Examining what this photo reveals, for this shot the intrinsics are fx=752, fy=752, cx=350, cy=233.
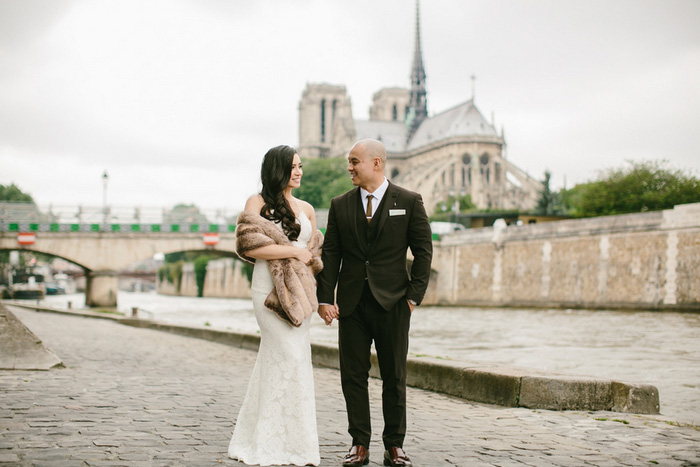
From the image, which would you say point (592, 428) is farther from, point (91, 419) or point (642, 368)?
point (642, 368)

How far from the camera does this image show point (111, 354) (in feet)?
29.5

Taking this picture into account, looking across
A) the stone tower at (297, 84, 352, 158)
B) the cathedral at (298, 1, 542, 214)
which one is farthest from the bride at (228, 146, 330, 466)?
the stone tower at (297, 84, 352, 158)

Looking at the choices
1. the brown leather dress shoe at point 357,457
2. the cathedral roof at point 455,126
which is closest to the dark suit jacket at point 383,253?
the brown leather dress shoe at point 357,457

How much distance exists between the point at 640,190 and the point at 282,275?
38.2 metres

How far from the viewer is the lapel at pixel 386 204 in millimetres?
3770

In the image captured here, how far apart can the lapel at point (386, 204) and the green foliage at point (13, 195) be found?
69.9m

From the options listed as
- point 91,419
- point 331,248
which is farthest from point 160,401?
point 331,248

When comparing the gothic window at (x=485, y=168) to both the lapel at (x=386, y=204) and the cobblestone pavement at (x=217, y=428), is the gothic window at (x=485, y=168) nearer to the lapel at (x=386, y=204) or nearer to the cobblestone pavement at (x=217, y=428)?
the cobblestone pavement at (x=217, y=428)

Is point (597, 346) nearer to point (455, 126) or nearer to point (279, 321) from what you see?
point (279, 321)

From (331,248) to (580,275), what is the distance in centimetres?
2757

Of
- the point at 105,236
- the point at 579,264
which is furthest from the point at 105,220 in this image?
the point at 579,264

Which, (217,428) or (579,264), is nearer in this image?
(217,428)

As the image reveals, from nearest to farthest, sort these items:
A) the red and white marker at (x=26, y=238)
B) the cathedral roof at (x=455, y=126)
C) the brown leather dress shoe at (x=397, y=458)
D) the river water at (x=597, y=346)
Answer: the brown leather dress shoe at (x=397, y=458) < the river water at (x=597, y=346) < the red and white marker at (x=26, y=238) < the cathedral roof at (x=455, y=126)

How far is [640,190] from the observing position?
38594mm
